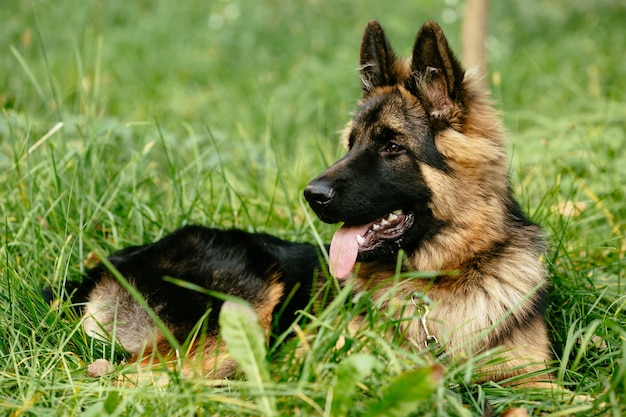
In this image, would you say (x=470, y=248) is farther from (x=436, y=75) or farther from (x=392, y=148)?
(x=436, y=75)

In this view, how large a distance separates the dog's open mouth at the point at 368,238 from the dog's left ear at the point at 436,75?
562mm

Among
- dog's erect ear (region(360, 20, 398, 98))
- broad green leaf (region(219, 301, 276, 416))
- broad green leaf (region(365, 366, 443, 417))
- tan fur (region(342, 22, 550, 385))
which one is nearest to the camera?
broad green leaf (region(365, 366, 443, 417))

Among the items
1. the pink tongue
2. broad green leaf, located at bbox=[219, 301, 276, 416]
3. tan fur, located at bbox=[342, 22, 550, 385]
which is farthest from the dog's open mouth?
broad green leaf, located at bbox=[219, 301, 276, 416]

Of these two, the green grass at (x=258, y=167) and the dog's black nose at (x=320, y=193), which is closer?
the green grass at (x=258, y=167)

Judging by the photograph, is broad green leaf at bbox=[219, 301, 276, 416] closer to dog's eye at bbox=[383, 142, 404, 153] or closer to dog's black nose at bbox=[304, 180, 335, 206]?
dog's black nose at bbox=[304, 180, 335, 206]

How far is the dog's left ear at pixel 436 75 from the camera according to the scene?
10.0 ft

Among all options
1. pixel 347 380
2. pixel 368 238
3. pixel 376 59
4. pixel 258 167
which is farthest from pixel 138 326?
pixel 258 167

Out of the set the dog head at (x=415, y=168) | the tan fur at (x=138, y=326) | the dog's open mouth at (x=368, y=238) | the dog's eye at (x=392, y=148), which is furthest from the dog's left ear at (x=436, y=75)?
the tan fur at (x=138, y=326)

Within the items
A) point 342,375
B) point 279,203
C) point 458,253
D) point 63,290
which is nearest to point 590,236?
point 458,253

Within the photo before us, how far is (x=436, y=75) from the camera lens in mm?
3166

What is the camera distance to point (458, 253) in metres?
3.15

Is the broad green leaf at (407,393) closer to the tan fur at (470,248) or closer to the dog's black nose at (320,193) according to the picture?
the tan fur at (470,248)

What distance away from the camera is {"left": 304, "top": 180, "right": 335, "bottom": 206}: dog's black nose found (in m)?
3.06

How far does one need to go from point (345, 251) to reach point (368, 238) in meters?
0.13
